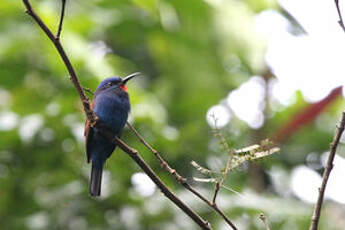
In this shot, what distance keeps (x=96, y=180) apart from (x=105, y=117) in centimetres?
36

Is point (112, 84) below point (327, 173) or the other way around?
below

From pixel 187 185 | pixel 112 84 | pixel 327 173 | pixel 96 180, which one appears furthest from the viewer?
pixel 112 84

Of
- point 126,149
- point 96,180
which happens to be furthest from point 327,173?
point 96,180

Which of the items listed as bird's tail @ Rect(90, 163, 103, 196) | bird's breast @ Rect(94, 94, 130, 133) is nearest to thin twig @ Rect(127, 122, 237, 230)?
bird's tail @ Rect(90, 163, 103, 196)

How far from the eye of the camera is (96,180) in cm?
348

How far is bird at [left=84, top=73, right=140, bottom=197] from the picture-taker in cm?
353

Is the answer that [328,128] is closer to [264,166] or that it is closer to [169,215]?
[264,166]

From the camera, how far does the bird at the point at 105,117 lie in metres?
3.53

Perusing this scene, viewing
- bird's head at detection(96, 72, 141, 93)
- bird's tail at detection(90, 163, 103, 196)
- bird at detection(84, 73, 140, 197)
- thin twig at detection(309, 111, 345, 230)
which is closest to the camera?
thin twig at detection(309, 111, 345, 230)

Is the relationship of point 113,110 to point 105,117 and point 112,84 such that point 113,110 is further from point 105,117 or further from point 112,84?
point 112,84

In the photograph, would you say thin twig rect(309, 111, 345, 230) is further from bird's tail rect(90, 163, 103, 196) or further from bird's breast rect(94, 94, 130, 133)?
bird's breast rect(94, 94, 130, 133)

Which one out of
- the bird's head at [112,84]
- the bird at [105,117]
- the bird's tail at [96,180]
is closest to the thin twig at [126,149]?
Answer: the bird's tail at [96,180]

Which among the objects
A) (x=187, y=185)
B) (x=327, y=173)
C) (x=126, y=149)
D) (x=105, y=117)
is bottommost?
(x=105, y=117)

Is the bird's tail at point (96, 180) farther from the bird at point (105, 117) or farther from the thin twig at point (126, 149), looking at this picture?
the thin twig at point (126, 149)
